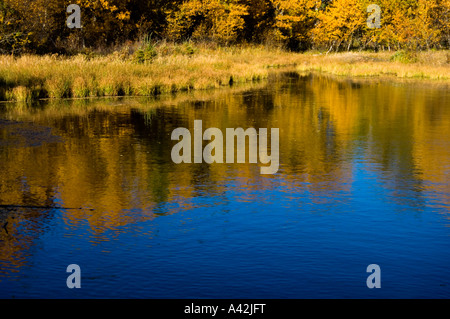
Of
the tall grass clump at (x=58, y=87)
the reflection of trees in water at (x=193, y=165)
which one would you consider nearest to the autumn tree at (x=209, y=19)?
the tall grass clump at (x=58, y=87)

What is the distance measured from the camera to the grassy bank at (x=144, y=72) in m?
25.8

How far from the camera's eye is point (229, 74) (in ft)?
114

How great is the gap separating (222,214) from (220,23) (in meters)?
48.9

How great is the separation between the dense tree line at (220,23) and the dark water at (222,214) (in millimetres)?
19071

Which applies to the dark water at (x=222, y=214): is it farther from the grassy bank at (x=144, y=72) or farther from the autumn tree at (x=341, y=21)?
the autumn tree at (x=341, y=21)

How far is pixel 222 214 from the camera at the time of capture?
10258mm

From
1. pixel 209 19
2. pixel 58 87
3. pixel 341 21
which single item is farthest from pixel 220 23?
pixel 58 87

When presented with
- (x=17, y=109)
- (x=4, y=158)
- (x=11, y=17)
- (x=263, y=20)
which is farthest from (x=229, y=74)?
(x=263, y=20)

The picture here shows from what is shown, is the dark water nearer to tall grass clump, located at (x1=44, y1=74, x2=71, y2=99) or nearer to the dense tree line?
tall grass clump, located at (x1=44, y1=74, x2=71, y2=99)

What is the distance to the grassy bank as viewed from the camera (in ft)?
84.7

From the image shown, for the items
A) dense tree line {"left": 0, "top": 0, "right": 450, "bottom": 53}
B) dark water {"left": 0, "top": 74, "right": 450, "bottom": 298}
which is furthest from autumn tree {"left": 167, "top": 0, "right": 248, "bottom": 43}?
dark water {"left": 0, "top": 74, "right": 450, "bottom": 298}

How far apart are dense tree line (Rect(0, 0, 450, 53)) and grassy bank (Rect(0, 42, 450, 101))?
→ 11.8 feet

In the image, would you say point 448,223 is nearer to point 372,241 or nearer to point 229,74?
point 372,241

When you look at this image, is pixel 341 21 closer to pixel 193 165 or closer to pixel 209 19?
pixel 209 19
